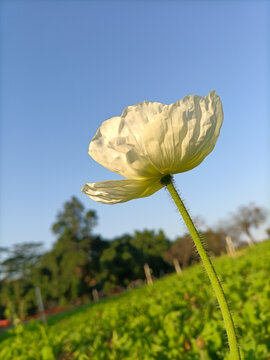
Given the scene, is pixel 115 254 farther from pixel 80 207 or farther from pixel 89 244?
pixel 80 207

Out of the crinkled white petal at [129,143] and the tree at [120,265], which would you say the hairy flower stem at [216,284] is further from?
the tree at [120,265]

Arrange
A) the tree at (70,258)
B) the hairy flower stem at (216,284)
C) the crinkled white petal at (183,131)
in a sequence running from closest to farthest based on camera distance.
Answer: the hairy flower stem at (216,284) → the crinkled white petal at (183,131) → the tree at (70,258)

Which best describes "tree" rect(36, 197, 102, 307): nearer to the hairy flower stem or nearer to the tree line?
the tree line

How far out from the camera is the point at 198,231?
0.82 m

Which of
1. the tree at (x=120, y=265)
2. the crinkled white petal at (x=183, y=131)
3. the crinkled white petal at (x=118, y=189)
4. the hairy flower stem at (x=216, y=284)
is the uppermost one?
the tree at (x=120, y=265)

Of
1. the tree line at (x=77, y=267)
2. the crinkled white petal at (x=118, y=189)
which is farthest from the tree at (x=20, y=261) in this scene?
the crinkled white petal at (x=118, y=189)

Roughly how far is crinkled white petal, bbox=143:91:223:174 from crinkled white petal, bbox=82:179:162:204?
0.10 meters

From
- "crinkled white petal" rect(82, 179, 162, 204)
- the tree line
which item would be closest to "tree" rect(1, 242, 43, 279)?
the tree line

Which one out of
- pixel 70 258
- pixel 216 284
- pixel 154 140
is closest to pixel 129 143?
pixel 154 140

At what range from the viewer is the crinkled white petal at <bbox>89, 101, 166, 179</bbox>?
876 mm

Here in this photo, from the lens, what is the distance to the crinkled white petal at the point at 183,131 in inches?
32.7

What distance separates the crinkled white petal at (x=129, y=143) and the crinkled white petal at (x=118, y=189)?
4cm

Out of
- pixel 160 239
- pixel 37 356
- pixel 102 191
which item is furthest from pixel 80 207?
pixel 102 191

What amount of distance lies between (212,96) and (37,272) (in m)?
38.1
